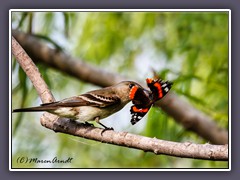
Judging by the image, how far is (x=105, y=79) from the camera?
129 inches

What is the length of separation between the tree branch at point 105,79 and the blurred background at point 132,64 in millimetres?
38

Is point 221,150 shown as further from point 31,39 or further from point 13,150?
point 31,39

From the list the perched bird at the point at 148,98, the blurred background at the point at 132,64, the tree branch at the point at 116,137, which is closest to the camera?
the tree branch at the point at 116,137

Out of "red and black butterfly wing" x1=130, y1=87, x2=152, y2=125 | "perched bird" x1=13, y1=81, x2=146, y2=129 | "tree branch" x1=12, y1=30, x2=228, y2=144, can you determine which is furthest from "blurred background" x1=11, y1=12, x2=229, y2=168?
"red and black butterfly wing" x1=130, y1=87, x2=152, y2=125

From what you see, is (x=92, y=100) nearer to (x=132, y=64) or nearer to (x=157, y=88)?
(x=157, y=88)

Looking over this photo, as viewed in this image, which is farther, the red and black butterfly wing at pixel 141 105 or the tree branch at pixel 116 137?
the red and black butterfly wing at pixel 141 105

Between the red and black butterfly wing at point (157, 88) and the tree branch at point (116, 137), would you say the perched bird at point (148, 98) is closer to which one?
the red and black butterfly wing at point (157, 88)

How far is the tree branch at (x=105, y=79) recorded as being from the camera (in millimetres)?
Answer: 3268

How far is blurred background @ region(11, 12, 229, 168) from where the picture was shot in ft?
10.4

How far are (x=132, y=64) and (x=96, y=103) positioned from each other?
858mm

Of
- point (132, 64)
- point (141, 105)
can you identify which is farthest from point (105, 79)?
point (141, 105)

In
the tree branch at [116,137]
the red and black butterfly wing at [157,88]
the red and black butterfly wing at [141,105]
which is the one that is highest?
the red and black butterfly wing at [157,88]

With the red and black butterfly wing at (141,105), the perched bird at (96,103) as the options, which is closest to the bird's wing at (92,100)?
the perched bird at (96,103)

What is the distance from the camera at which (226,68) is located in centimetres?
321
